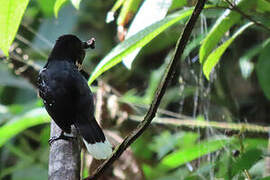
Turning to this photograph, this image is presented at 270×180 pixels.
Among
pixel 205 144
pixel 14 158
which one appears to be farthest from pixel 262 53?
pixel 14 158

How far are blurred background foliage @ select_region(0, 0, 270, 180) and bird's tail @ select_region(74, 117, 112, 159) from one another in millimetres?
208

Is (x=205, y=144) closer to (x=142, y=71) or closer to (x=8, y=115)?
(x=8, y=115)

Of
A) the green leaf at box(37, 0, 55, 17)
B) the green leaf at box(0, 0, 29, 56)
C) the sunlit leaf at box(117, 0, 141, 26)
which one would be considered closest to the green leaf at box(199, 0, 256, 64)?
the sunlit leaf at box(117, 0, 141, 26)

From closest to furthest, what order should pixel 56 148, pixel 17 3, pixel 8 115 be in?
pixel 17 3, pixel 56 148, pixel 8 115

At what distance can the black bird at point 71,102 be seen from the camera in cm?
174

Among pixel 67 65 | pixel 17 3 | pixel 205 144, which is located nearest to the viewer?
pixel 17 3

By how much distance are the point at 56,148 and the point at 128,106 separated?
67.7 inches

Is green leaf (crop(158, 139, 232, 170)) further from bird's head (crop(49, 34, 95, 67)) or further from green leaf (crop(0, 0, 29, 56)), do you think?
green leaf (crop(0, 0, 29, 56))

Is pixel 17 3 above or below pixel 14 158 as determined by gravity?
above

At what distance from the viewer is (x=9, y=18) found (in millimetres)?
1578

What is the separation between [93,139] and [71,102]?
173 millimetres

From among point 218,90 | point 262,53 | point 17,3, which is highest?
point 17,3

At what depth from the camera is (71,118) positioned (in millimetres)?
1794

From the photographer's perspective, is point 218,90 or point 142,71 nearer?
point 218,90
